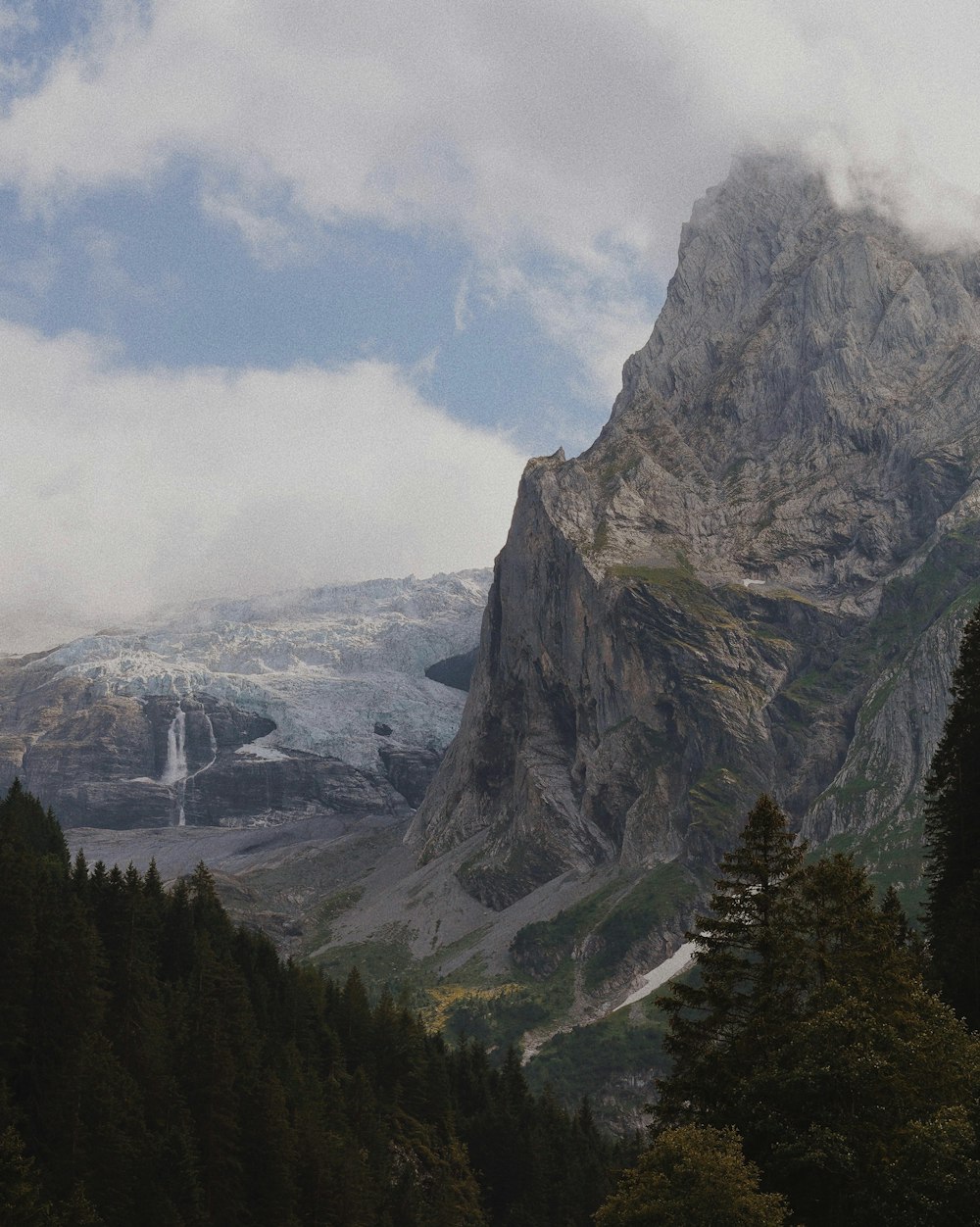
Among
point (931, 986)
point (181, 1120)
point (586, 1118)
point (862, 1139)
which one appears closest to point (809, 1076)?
point (862, 1139)

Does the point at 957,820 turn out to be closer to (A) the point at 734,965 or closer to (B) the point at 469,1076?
(A) the point at 734,965

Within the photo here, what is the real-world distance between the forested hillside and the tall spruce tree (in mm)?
42893

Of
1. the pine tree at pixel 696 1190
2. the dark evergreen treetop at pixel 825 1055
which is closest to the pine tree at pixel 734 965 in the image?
the dark evergreen treetop at pixel 825 1055

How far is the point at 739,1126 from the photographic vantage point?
51.8 m

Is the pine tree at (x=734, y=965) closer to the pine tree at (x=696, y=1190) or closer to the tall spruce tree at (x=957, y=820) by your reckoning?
the pine tree at (x=696, y=1190)

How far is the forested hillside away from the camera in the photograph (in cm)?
7369

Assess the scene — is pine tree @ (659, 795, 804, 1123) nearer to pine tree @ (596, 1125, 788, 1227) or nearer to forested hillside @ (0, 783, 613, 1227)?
pine tree @ (596, 1125, 788, 1227)

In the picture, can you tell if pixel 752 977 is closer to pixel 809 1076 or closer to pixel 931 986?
pixel 809 1076

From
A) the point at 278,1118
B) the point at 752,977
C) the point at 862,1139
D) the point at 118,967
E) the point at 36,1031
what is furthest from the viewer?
the point at 118,967

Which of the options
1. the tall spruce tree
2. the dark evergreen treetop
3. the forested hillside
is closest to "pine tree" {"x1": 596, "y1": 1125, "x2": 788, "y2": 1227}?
the dark evergreen treetop

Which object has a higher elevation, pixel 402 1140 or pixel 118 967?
pixel 118 967

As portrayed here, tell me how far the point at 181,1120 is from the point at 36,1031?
10349 millimetres

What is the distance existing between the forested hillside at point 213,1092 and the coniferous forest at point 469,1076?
22 centimetres

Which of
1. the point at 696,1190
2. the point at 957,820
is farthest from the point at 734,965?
the point at 957,820
